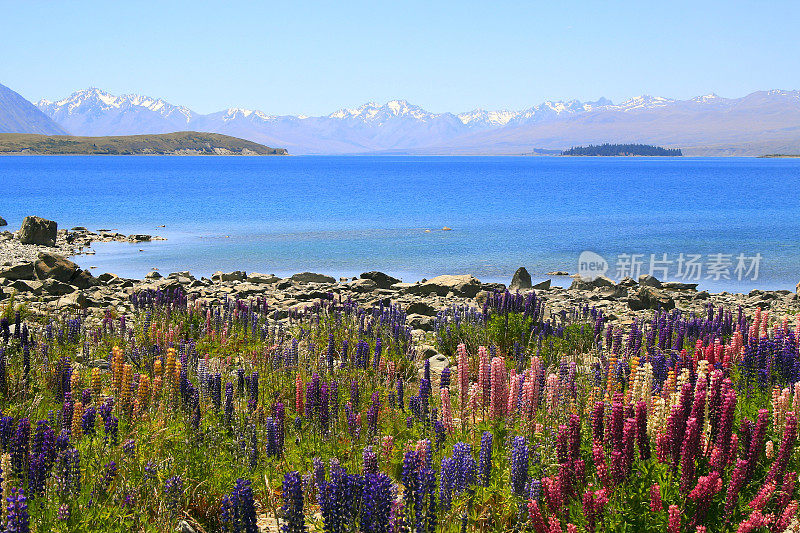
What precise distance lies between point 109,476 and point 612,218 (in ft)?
186

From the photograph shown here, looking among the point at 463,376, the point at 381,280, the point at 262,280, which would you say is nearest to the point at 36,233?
the point at 262,280

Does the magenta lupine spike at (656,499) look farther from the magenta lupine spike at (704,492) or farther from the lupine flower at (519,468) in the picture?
the lupine flower at (519,468)

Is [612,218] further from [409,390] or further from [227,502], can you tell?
[227,502]

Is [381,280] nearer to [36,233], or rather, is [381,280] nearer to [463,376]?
[463,376]

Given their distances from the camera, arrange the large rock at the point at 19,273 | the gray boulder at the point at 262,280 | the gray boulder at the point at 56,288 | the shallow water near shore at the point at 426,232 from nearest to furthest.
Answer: the gray boulder at the point at 56,288 < the large rock at the point at 19,273 < the gray boulder at the point at 262,280 < the shallow water near shore at the point at 426,232

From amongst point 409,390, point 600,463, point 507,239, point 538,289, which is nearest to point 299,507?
point 600,463

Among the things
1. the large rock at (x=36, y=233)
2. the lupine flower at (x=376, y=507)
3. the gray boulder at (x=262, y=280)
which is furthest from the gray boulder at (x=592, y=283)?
the large rock at (x=36, y=233)

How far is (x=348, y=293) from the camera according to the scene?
20.4 meters

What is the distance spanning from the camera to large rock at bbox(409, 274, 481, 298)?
68.1ft

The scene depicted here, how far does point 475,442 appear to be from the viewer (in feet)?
20.5

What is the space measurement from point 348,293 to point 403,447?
1422 centimetres

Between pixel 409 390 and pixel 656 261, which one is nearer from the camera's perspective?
pixel 409 390

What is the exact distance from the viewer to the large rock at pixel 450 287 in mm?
20756

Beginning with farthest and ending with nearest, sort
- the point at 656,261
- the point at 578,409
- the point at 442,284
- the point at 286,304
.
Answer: the point at 656,261
the point at 442,284
the point at 286,304
the point at 578,409
